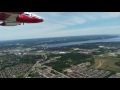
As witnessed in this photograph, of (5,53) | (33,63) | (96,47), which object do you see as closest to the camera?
(33,63)
